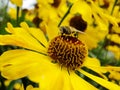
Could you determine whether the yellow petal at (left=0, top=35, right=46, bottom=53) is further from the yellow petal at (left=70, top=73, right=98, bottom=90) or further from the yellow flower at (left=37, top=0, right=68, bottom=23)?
the yellow flower at (left=37, top=0, right=68, bottom=23)

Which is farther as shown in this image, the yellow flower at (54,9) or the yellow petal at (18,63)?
the yellow flower at (54,9)

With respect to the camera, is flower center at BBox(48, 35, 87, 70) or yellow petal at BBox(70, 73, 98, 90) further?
flower center at BBox(48, 35, 87, 70)

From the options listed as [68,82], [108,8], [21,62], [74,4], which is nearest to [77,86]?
[68,82]

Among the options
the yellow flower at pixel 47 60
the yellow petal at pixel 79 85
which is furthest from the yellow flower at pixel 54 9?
the yellow petal at pixel 79 85

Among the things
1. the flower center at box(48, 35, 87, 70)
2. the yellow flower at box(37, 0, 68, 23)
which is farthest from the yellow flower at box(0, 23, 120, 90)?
the yellow flower at box(37, 0, 68, 23)

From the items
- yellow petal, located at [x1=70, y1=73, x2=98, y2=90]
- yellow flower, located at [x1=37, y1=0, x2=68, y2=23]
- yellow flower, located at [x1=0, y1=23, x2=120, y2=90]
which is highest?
yellow flower, located at [x1=37, y1=0, x2=68, y2=23]

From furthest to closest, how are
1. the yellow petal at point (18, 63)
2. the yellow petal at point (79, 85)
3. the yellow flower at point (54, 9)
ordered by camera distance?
the yellow flower at point (54, 9) < the yellow petal at point (79, 85) < the yellow petal at point (18, 63)

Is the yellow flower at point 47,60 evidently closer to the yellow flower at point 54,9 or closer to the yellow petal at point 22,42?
the yellow petal at point 22,42

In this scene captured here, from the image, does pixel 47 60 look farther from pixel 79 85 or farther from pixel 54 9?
pixel 54 9

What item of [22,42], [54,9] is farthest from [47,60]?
[54,9]

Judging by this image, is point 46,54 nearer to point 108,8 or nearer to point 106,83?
point 106,83
